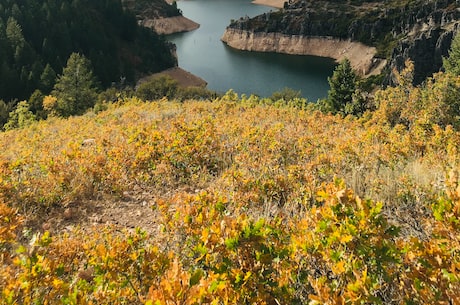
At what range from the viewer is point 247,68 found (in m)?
85.9

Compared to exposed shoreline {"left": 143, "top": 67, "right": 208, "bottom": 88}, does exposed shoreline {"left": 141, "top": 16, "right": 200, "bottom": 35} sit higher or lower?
higher

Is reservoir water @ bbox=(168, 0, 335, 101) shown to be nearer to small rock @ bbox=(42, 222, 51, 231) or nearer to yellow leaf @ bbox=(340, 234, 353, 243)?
small rock @ bbox=(42, 222, 51, 231)

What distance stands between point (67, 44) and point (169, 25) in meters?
71.9

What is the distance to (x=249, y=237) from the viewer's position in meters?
2.52

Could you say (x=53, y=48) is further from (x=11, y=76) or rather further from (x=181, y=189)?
(x=181, y=189)

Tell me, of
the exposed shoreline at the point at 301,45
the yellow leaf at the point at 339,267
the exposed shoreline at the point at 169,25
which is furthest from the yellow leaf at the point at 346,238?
the exposed shoreline at the point at 169,25

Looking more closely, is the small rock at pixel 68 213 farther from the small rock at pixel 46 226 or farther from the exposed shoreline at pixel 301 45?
the exposed shoreline at pixel 301 45

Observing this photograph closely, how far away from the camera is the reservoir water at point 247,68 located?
233 ft

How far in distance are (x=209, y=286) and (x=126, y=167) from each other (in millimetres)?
4911

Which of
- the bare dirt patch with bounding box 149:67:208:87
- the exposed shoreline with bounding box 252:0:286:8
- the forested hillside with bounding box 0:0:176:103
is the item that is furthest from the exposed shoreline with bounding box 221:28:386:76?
the exposed shoreline with bounding box 252:0:286:8

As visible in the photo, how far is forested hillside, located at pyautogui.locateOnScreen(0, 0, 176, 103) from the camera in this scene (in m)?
53.6

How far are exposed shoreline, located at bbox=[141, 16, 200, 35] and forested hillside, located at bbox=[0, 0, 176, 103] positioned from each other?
42.0m

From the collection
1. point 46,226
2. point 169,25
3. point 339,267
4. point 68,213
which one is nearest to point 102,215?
point 68,213

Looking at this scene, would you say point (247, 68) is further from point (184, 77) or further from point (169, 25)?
point (169, 25)
